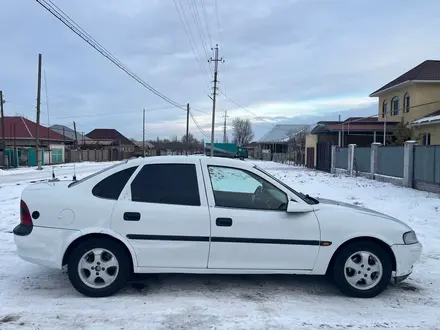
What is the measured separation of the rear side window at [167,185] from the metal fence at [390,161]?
15.7 metres

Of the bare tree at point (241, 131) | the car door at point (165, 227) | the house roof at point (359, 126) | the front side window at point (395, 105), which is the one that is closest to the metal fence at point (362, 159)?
the house roof at point (359, 126)

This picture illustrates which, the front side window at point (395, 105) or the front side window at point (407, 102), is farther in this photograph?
the front side window at point (395, 105)

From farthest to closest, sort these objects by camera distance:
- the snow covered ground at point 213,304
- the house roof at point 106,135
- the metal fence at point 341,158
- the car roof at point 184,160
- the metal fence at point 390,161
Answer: the house roof at point 106,135 < the metal fence at point 341,158 < the metal fence at point 390,161 < the car roof at point 184,160 < the snow covered ground at point 213,304

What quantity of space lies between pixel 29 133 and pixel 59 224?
48.3 metres

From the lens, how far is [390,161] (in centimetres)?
1930

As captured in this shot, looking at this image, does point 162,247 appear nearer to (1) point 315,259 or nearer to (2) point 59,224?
(2) point 59,224

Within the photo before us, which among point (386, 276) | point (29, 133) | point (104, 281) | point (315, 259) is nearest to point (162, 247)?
point (104, 281)

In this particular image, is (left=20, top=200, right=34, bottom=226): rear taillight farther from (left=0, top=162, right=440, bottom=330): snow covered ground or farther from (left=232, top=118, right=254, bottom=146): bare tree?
(left=232, top=118, right=254, bottom=146): bare tree

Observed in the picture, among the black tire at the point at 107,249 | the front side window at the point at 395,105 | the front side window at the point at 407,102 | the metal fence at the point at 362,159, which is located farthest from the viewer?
the front side window at the point at 395,105

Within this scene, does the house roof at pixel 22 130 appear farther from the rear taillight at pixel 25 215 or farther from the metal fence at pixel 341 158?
the rear taillight at pixel 25 215

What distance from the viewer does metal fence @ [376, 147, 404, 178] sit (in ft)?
59.6

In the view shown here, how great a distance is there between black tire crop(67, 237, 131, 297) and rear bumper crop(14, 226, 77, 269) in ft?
0.51

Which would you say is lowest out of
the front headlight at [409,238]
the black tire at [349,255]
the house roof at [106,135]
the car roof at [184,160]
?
the black tire at [349,255]

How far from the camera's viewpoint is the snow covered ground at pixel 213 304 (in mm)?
3924
